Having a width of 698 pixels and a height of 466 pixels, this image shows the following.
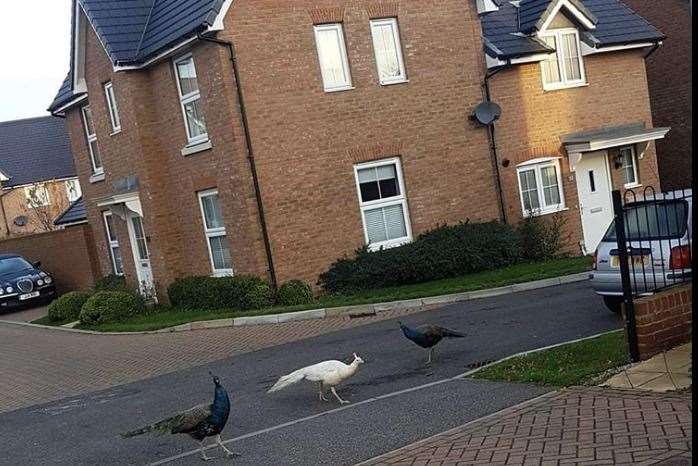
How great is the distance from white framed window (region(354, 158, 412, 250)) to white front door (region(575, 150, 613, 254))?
5524 millimetres

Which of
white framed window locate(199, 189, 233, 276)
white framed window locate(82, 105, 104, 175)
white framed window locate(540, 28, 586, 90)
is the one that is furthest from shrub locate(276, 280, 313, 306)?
white framed window locate(540, 28, 586, 90)

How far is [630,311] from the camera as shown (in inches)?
302

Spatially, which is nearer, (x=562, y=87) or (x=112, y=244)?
(x=562, y=87)

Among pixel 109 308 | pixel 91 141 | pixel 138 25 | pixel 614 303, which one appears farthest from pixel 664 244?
pixel 91 141

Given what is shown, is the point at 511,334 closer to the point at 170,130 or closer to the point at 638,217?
the point at 638,217

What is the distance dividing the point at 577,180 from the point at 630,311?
43.8 feet

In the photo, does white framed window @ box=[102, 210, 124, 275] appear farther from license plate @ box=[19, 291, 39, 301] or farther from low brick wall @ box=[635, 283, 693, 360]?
low brick wall @ box=[635, 283, 693, 360]

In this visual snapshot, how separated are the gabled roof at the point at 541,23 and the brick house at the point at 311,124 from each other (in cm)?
11

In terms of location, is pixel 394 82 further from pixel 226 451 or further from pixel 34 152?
pixel 34 152

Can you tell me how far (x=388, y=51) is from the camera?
1759 centimetres

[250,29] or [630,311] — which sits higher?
[250,29]

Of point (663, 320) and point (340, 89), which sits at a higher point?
point (340, 89)

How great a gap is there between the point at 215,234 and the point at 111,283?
Answer: 19.4 ft

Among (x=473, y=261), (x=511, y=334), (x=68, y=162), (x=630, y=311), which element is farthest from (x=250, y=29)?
(x=68, y=162)
